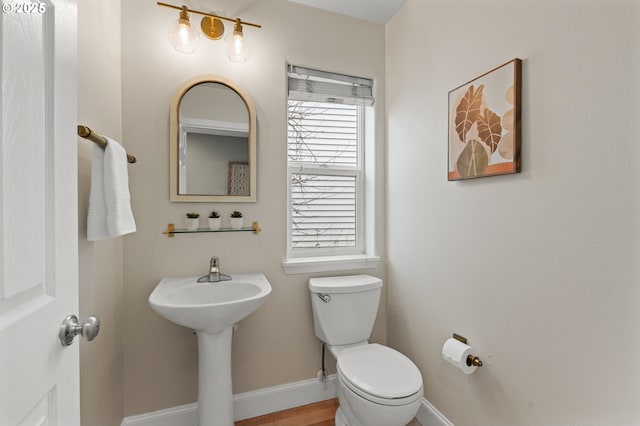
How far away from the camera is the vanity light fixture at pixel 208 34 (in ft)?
4.80

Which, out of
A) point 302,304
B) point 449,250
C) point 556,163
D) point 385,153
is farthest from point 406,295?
point 556,163

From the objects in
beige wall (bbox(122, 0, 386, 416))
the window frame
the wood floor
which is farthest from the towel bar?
the wood floor

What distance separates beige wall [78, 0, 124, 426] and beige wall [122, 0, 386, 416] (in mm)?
70

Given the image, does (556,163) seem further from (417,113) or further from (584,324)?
(417,113)

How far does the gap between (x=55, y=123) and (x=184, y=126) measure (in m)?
1.08

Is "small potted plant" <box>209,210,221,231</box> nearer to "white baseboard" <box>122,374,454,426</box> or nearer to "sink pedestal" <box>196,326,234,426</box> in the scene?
"sink pedestal" <box>196,326,234,426</box>

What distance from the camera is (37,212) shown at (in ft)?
1.83

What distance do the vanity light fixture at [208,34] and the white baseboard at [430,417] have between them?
215 cm

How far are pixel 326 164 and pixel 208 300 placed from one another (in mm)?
1124

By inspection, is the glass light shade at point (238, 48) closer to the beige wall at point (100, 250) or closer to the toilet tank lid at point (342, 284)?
the beige wall at point (100, 250)

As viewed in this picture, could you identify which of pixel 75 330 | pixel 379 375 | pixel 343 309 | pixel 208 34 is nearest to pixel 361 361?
pixel 379 375

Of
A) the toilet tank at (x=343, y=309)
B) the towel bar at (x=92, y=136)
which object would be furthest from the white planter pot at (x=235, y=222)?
the towel bar at (x=92, y=136)

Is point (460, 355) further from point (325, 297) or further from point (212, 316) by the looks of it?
point (212, 316)

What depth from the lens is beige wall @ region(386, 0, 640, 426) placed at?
86cm
